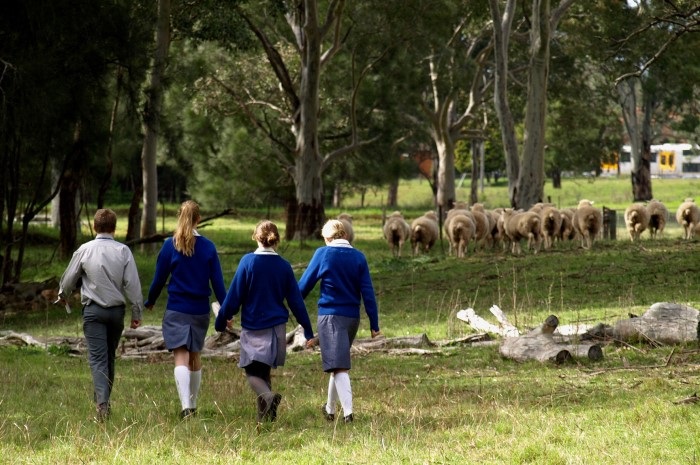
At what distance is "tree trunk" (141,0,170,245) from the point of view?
80.4ft

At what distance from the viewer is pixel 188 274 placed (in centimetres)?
1012

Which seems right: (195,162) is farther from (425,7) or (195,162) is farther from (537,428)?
(537,428)

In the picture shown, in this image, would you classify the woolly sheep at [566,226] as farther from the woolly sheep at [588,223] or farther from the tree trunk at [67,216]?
the tree trunk at [67,216]

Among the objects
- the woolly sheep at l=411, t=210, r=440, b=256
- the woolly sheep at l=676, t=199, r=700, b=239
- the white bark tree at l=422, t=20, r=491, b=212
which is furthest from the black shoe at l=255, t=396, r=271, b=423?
the white bark tree at l=422, t=20, r=491, b=212

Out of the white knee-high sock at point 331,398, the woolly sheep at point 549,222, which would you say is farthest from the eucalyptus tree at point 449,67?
the white knee-high sock at point 331,398

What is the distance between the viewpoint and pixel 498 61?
113 ft

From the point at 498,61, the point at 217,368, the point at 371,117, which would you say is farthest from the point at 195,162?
the point at 217,368

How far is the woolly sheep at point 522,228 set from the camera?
94.3 feet

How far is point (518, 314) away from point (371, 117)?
28308mm

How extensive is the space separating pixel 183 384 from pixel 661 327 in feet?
20.4

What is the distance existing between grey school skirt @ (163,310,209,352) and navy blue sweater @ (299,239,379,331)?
930 mm

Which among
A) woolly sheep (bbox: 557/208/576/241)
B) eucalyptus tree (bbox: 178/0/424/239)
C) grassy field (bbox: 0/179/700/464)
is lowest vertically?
grassy field (bbox: 0/179/700/464)

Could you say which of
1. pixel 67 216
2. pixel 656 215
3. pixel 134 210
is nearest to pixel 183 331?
pixel 134 210

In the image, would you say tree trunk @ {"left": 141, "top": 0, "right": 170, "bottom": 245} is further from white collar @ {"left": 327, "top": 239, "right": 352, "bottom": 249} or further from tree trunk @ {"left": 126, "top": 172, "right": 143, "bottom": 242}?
white collar @ {"left": 327, "top": 239, "right": 352, "bottom": 249}
